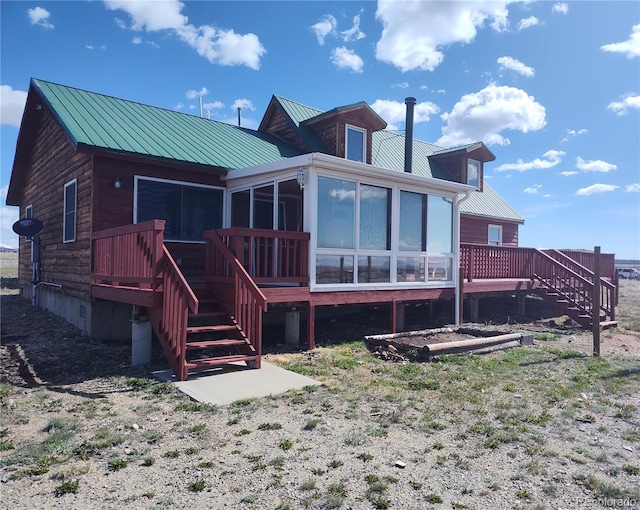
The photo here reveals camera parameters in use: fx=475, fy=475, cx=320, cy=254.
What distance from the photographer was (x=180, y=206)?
1002 centimetres

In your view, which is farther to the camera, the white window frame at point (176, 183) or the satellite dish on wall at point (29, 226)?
the satellite dish on wall at point (29, 226)

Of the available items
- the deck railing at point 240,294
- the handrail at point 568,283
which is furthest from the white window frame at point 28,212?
the handrail at point 568,283

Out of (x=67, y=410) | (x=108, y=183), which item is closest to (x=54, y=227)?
(x=108, y=183)

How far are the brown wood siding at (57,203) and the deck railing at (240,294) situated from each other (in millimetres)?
3269

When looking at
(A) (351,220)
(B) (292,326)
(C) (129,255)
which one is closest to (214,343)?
(C) (129,255)

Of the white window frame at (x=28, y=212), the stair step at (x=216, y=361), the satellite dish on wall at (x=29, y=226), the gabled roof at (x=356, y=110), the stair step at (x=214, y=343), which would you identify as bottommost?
the stair step at (x=216, y=361)

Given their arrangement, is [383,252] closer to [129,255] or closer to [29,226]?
[129,255]

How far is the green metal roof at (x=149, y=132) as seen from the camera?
30.5ft

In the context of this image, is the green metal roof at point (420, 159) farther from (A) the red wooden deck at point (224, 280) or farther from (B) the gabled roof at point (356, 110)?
(A) the red wooden deck at point (224, 280)

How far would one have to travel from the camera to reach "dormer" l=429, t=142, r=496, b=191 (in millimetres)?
18161

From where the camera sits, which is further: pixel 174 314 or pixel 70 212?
pixel 70 212

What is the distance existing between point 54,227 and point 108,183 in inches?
162

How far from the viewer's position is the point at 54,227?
1212 cm

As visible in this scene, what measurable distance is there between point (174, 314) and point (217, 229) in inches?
116
